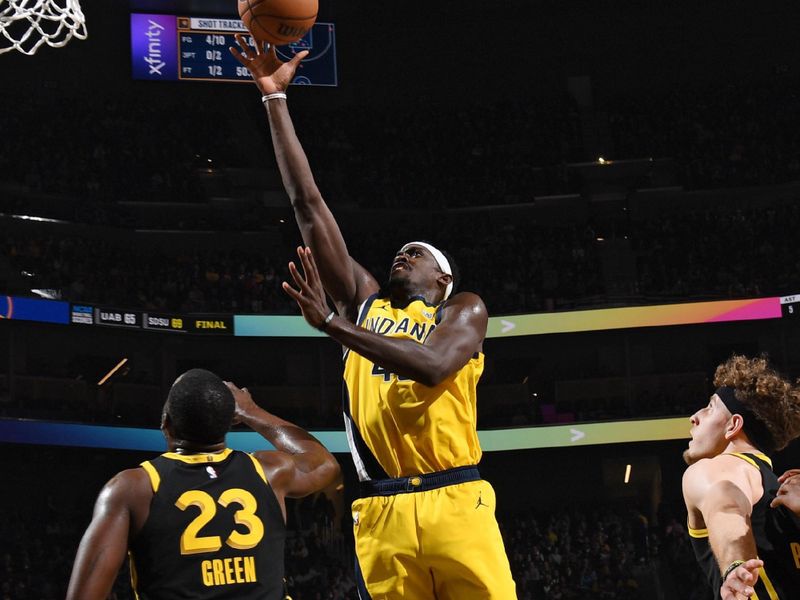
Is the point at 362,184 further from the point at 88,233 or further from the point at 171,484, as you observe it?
the point at 171,484

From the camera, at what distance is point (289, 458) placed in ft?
11.8

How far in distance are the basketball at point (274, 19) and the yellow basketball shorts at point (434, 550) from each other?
2.31m

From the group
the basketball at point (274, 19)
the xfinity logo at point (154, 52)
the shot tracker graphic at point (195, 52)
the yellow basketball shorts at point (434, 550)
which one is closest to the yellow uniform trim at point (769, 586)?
the yellow basketball shorts at point (434, 550)

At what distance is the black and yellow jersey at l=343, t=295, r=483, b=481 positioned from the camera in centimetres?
424

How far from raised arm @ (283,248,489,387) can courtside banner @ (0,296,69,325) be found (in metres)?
17.3

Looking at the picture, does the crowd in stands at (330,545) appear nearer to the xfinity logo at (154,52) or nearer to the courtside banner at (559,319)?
the courtside banner at (559,319)

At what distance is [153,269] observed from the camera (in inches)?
958

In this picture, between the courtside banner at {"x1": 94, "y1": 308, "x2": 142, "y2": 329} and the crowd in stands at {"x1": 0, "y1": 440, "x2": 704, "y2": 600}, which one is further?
the courtside banner at {"x1": 94, "y1": 308, "x2": 142, "y2": 329}

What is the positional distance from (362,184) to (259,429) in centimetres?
2356

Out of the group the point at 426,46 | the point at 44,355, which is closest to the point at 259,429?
the point at 44,355

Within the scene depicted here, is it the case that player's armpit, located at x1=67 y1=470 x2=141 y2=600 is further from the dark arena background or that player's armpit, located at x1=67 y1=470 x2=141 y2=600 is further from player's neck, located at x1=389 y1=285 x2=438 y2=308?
the dark arena background

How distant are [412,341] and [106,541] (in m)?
1.45

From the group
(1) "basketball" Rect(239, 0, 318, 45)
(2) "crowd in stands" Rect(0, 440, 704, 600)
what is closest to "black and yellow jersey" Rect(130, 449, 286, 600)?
(1) "basketball" Rect(239, 0, 318, 45)

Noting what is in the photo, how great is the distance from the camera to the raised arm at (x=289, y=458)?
350cm
